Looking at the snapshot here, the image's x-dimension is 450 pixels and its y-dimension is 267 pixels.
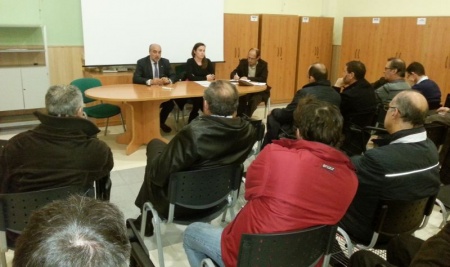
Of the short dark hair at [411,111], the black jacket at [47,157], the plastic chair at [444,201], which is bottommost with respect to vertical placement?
the plastic chair at [444,201]

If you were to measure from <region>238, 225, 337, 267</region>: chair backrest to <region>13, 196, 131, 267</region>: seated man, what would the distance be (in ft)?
2.68

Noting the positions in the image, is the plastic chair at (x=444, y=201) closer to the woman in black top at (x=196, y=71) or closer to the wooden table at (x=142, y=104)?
the wooden table at (x=142, y=104)

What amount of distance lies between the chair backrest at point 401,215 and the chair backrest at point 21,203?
151 cm

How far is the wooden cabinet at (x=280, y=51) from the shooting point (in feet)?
23.1

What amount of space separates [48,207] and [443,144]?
11.4ft

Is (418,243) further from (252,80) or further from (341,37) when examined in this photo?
(341,37)

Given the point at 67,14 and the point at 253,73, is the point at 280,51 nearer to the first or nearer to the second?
the point at 253,73

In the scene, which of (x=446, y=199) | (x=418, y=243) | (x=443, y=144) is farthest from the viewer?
(x=443, y=144)

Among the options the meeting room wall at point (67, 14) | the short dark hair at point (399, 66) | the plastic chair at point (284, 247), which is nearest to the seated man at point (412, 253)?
the plastic chair at point (284, 247)

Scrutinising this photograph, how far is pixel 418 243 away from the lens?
6.05 feet

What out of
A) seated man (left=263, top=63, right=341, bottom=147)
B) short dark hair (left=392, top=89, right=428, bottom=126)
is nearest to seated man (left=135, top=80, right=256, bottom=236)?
short dark hair (left=392, top=89, right=428, bottom=126)

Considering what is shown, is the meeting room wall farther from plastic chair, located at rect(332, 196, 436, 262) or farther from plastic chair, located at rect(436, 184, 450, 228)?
plastic chair, located at rect(332, 196, 436, 262)

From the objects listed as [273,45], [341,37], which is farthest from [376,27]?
[273,45]

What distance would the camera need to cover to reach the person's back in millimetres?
1482
